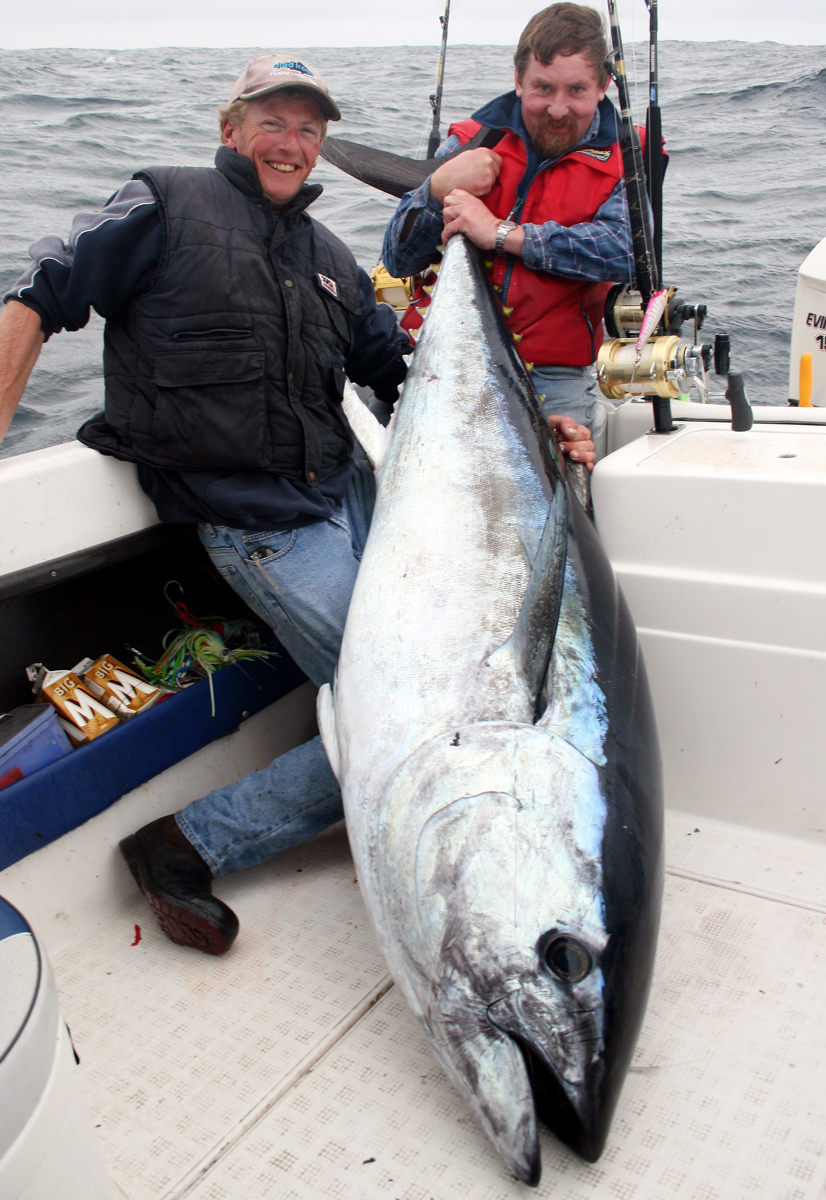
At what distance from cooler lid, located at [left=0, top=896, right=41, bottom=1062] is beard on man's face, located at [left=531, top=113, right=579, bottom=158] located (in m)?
2.32

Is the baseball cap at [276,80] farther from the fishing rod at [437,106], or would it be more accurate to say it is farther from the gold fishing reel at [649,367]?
the fishing rod at [437,106]

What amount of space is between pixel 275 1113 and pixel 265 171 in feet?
6.11

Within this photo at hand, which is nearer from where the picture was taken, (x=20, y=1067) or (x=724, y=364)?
(x=20, y=1067)

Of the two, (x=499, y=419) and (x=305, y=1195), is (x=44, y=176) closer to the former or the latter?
(x=499, y=419)

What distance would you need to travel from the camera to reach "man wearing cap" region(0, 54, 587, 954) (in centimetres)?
177

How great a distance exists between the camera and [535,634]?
1.49 meters

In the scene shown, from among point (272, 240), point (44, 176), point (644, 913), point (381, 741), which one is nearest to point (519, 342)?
point (272, 240)

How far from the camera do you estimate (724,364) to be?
220cm

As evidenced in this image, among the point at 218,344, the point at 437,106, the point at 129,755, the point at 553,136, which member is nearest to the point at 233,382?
the point at 218,344

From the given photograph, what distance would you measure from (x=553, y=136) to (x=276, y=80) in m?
0.88

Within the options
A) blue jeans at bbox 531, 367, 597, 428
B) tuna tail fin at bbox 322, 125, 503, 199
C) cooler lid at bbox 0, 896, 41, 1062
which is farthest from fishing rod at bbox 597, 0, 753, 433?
cooler lid at bbox 0, 896, 41, 1062

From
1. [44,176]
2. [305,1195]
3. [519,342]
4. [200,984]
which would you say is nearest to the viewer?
[305,1195]

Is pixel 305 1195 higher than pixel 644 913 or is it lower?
lower

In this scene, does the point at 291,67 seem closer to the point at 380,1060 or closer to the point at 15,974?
the point at 15,974
